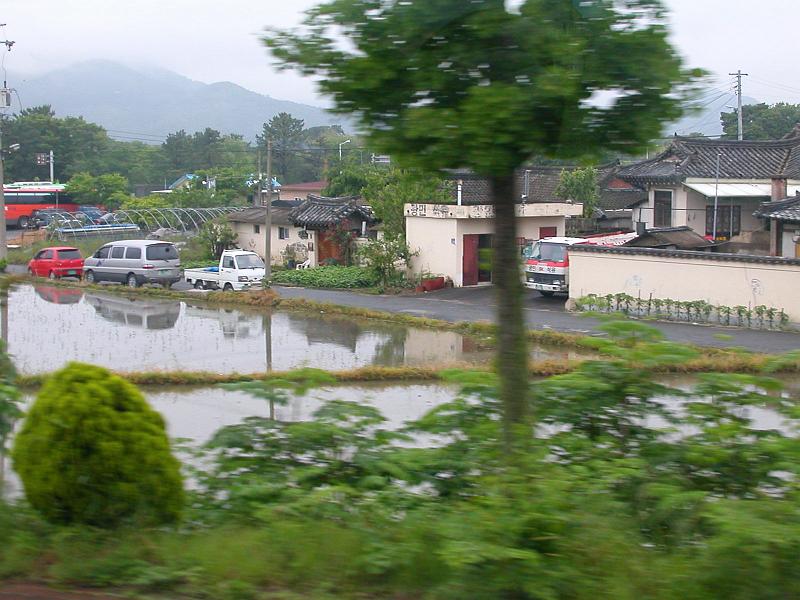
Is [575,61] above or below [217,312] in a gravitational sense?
above

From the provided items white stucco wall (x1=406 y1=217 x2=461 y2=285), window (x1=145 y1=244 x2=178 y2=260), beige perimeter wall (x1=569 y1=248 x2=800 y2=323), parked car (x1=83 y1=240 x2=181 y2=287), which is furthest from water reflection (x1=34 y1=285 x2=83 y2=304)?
beige perimeter wall (x1=569 y1=248 x2=800 y2=323)

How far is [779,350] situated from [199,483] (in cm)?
1437

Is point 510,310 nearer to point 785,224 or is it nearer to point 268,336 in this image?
point 268,336

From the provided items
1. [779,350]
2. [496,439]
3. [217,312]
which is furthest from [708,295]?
[496,439]

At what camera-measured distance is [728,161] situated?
3247 centimetres

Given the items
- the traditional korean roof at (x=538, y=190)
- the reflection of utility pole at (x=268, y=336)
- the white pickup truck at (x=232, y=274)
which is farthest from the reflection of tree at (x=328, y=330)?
the white pickup truck at (x=232, y=274)

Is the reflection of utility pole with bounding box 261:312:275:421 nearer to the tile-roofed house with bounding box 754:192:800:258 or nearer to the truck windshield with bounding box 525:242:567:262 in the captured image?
the truck windshield with bounding box 525:242:567:262

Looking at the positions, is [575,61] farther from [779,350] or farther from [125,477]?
[779,350]

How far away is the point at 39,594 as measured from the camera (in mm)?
3855

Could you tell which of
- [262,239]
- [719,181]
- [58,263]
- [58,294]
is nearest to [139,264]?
[58,294]

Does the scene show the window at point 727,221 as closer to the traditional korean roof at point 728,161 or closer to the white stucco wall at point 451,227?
the traditional korean roof at point 728,161

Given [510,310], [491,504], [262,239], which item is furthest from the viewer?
[262,239]

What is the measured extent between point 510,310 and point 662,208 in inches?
1224

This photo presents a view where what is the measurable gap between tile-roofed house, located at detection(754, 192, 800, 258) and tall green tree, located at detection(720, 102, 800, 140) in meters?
26.5
